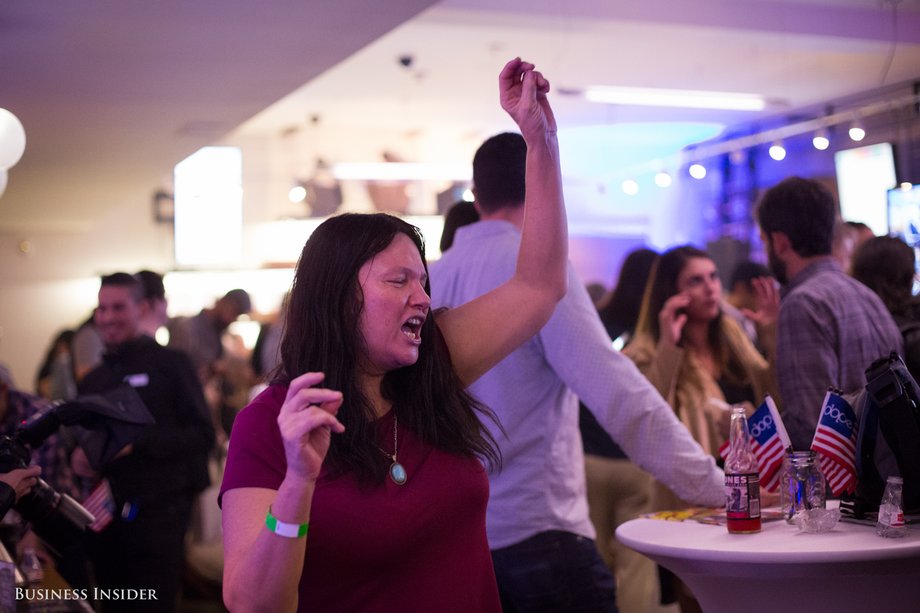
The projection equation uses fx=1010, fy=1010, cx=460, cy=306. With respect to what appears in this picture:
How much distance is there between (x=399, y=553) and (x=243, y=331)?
8.88 m

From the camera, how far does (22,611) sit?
7.43ft

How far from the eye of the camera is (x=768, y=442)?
7.53 ft

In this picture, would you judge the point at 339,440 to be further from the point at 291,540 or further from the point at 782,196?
the point at 782,196

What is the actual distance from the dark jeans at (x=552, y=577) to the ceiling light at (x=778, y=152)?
23.0ft

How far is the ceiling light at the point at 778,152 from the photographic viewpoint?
8664mm

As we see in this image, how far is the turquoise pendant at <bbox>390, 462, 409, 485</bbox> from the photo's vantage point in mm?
1596

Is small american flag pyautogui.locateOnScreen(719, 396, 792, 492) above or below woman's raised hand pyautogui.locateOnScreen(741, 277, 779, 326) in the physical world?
below

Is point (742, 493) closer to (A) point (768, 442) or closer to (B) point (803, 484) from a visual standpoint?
(B) point (803, 484)

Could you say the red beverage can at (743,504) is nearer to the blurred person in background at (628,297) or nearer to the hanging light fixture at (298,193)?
the blurred person in background at (628,297)

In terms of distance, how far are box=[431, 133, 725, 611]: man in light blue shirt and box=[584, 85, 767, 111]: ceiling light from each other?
17.0ft

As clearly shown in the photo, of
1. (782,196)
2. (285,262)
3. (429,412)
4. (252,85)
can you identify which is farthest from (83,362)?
(429,412)

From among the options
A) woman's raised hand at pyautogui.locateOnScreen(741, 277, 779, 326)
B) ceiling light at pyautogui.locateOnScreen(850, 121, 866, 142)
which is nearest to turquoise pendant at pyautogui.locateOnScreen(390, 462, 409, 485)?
woman's raised hand at pyautogui.locateOnScreen(741, 277, 779, 326)

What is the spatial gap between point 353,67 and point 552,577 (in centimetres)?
670

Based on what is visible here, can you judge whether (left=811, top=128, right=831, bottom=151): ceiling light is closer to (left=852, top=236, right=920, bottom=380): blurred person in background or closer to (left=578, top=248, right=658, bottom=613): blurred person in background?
(left=852, top=236, right=920, bottom=380): blurred person in background
